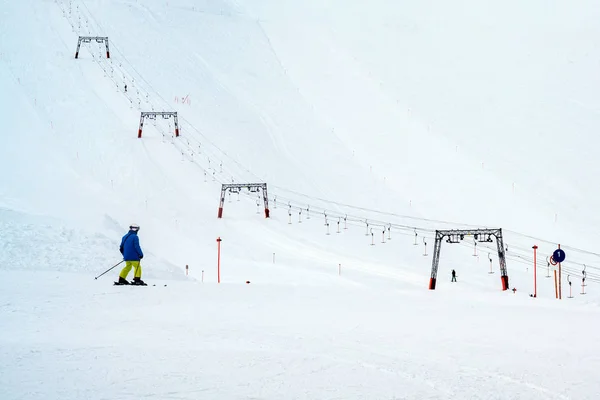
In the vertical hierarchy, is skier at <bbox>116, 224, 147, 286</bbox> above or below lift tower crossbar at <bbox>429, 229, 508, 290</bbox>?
below

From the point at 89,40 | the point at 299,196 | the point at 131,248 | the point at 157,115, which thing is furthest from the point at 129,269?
the point at 89,40

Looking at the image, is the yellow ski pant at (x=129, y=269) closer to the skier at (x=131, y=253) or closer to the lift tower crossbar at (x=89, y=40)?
the skier at (x=131, y=253)

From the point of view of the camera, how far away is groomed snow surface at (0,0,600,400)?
873 centimetres

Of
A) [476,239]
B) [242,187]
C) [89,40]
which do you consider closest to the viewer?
[476,239]

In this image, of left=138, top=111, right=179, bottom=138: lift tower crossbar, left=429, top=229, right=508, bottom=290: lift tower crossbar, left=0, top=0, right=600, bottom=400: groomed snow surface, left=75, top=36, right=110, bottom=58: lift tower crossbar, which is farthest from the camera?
left=75, top=36, right=110, bottom=58: lift tower crossbar

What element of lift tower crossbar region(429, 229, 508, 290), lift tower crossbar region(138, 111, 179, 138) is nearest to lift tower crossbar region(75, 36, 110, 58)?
lift tower crossbar region(138, 111, 179, 138)

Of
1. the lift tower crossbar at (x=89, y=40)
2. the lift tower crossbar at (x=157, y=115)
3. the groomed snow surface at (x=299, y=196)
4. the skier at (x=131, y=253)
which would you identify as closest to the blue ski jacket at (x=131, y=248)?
the skier at (x=131, y=253)

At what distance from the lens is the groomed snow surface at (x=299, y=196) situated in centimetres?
873

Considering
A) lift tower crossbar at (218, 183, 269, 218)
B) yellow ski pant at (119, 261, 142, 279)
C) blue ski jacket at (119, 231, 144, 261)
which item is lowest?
yellow ski pant at (119, 261, 142, 279)

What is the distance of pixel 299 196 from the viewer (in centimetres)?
4038

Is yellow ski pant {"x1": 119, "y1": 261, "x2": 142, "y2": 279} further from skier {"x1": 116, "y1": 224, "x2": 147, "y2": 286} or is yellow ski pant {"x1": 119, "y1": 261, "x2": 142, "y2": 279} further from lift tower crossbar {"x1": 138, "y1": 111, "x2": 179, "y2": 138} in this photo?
lift tower crossbar {"x1": 138, "y1": 111, "x2": 179, "y2": 138}

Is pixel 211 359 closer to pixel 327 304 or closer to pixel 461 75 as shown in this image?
pixel 327 304

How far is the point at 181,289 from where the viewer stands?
47.6 feet

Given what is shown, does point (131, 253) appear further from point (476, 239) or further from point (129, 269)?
point (476, 239)
